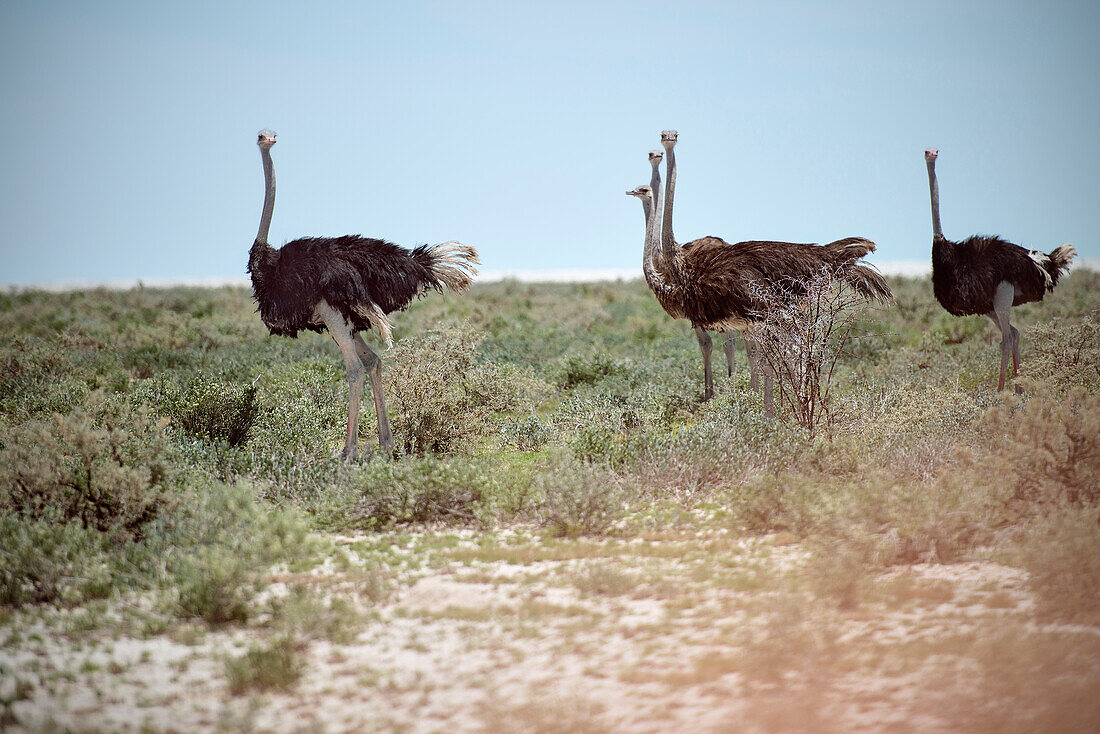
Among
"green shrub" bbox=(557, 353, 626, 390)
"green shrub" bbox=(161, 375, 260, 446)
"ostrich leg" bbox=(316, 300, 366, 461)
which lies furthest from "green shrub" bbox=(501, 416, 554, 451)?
"green shrub" bbox=(557, 353, 626, 390)

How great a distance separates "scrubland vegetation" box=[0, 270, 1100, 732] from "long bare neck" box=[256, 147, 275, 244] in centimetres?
173

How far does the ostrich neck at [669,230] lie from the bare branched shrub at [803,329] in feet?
3.35

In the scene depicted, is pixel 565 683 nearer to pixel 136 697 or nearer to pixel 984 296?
pixel 136 697

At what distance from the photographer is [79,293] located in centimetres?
3256

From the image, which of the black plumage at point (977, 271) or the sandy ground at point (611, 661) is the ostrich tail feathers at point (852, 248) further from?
the sandy ground at point (611, 661)

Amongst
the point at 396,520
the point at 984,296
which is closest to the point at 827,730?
the point at 396,520

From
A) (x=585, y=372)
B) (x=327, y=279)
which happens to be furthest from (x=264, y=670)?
(x=585, y=372)

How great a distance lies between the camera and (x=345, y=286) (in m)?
8.67

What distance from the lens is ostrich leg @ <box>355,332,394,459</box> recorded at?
29.4 ft

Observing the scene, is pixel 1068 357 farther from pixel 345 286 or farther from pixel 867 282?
pixel 345 286

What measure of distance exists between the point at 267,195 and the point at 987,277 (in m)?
8.27

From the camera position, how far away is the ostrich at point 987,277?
1102 cm

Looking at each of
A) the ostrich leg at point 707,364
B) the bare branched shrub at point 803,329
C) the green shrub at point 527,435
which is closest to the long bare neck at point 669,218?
the bare branched shrub at point 803,329

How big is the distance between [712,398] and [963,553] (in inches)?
215
